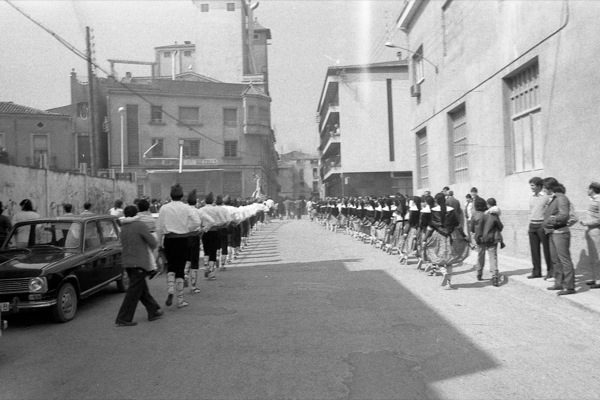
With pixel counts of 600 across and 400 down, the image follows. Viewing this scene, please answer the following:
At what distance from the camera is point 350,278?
10789mm

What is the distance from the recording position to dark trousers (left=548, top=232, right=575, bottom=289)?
837 cm

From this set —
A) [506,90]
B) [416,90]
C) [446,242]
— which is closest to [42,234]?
[446,242]

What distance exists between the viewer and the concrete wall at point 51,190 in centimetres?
1470

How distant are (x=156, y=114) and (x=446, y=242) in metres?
43.6

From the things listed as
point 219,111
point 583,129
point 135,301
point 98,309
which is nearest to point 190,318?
point 135,301

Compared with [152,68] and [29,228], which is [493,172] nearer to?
[29,228]

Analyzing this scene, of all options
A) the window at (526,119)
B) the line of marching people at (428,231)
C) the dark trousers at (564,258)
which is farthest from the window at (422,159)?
the dark trousers at (564,258)

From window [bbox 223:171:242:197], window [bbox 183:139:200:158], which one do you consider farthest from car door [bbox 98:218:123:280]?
window [bbox 183:139:200:158]

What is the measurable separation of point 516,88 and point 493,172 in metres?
2.33

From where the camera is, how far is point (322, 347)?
229 inches

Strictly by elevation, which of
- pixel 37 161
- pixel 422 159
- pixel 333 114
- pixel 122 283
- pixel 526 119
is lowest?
pixel 122 283

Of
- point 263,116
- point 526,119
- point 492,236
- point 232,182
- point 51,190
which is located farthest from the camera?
point 263,116

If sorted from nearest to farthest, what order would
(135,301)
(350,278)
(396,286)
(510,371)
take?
(510,371)
(135,301)
(396,286)
(350,278)

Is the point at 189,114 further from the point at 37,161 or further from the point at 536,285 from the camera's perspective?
the point at 536,285
